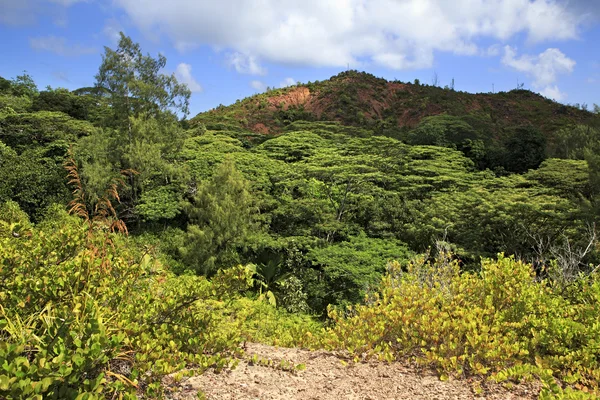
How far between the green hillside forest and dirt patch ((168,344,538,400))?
0.13m

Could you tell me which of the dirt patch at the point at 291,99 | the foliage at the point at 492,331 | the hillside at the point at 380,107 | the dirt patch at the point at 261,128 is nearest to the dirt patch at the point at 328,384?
the foliage at the point at 492,331

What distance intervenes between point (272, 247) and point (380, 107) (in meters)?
33.1

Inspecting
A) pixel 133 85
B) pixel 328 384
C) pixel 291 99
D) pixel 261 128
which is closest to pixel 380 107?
pixel 291 99

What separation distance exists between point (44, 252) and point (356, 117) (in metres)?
37.6

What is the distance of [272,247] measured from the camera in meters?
12.3

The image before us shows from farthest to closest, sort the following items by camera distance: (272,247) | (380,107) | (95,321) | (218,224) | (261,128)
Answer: (380,107), (261,128), (272,247), (218,224), (95,321)

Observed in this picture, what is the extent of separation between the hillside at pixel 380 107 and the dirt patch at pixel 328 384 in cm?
3189

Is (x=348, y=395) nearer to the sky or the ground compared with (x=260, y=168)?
nearer to the ground

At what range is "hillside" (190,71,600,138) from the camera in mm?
37188

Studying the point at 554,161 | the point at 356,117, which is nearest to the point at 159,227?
the point at 554,161

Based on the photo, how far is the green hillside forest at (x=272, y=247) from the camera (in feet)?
7.95

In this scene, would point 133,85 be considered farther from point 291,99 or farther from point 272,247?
point 291,99

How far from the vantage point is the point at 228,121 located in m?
34.3

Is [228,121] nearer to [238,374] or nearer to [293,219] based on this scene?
[293,219]
